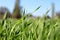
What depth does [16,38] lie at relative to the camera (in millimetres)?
1179

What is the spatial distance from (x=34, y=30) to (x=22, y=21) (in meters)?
0.15

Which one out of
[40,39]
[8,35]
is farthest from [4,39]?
[40,39]

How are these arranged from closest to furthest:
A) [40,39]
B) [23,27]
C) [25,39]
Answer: [40,39]
[25,39]
[23,27]

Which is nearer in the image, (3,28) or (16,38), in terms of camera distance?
(16,38)

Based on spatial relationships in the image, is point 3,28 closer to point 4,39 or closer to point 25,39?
point 4,39

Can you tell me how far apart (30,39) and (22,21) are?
0.23 meters

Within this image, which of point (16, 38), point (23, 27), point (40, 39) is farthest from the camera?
point (23, 27)

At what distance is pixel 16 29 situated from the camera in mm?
1270

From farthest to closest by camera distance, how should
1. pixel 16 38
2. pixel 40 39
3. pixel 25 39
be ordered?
pixel 16 38
pixel 25 39
pixel 40 39

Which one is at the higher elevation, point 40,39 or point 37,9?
point 37,9

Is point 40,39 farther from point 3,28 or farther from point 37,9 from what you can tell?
point 3,28

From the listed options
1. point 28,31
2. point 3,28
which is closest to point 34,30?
point 28,31

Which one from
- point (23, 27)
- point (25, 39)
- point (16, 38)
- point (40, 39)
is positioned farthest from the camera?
point (23, 27)

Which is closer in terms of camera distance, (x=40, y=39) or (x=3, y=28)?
(x=40, y=39)
